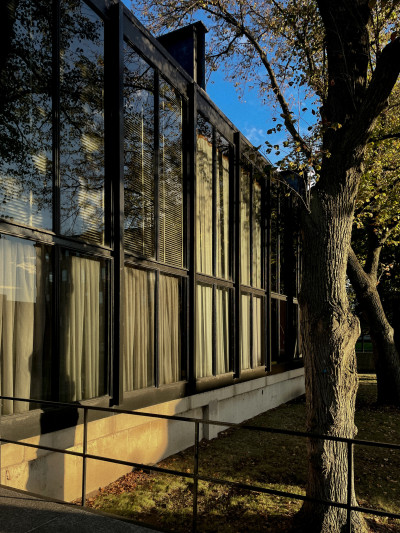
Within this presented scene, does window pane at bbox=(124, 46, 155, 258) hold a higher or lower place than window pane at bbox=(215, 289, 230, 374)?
higher

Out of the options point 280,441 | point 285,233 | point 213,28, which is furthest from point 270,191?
point 280,441

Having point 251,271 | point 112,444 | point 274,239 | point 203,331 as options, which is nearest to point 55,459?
point 112,444

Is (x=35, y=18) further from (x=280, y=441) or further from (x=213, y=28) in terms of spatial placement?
(x=280, y=441)

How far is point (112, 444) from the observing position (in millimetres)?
7027

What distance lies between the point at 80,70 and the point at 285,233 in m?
10.6

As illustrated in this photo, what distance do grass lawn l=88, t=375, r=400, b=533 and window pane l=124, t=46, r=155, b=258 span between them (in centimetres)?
376

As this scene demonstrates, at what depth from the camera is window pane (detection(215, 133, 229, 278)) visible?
36.6 ft

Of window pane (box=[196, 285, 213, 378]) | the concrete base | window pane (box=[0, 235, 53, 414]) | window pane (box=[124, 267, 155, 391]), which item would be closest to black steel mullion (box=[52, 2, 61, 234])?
window pane (box=[0, 235, 53, 414])

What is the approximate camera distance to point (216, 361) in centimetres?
1059

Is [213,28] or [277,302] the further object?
[277,302]

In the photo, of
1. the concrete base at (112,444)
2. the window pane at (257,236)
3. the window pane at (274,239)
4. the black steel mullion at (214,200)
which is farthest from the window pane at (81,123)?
the window pane at (274,239)

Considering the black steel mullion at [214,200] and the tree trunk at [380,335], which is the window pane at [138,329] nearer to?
the black steel mullion at [214,200]

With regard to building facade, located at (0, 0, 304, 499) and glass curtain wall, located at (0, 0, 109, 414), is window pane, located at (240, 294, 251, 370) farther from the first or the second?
glass curtain wall, located at (0, 0, 109, 414)

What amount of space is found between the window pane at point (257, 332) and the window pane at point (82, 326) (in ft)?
22.4
